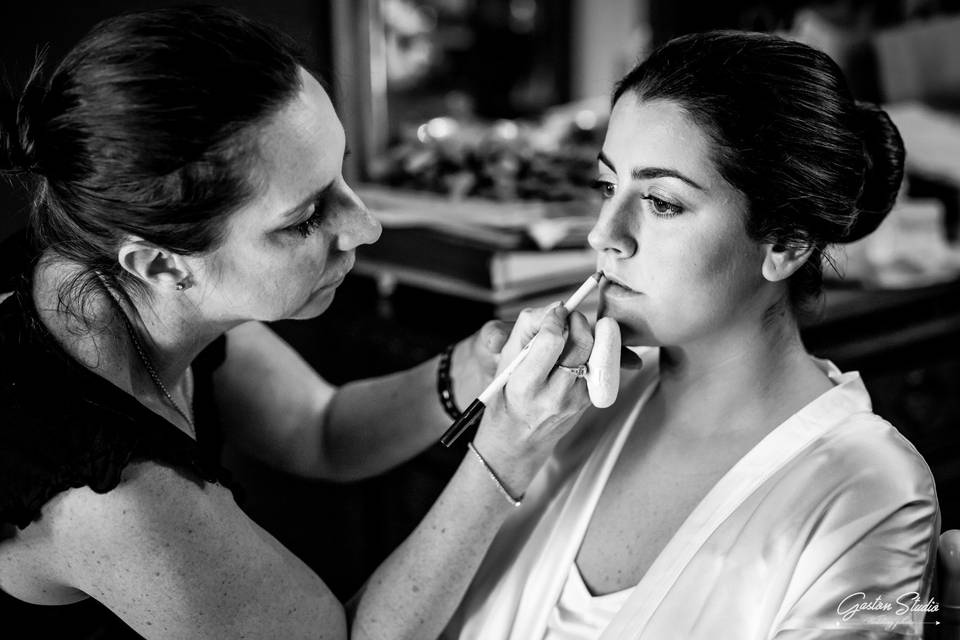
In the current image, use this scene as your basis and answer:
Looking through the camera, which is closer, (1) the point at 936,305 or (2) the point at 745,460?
(2) the point at 745,460

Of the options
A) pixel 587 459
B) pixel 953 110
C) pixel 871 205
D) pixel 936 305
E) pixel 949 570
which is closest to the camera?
pixel 949 570

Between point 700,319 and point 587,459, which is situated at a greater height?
point 700,319

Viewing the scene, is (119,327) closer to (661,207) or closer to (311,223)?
(311,223)

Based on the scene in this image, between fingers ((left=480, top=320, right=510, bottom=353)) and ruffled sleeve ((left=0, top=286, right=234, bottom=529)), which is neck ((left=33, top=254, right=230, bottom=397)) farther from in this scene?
fingers ((left=480, top=320, right=510, bottom=353))

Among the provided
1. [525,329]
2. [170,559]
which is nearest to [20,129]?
[170,559]

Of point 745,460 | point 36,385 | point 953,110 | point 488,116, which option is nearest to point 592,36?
point 488,116

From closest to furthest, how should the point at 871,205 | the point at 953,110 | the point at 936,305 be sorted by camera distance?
the point at 871,205 → the point at 936,305 → the point at 953,110

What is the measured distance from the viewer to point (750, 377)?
122cm

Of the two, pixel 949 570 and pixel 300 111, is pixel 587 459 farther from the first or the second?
pixel 300 111

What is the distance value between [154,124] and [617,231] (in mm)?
528

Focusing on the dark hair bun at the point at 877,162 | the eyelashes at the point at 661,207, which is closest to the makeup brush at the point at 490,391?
the eyelashes at the point at 661,207

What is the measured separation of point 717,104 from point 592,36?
4.98ft

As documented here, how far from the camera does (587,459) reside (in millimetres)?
1327

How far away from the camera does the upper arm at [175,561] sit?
1.05m
